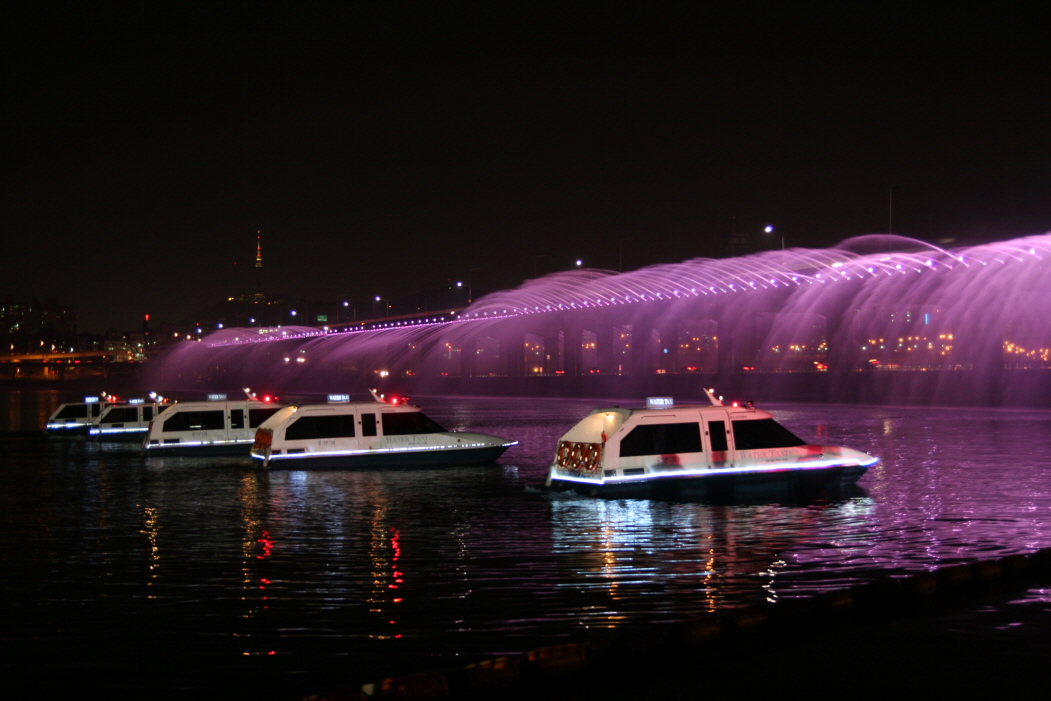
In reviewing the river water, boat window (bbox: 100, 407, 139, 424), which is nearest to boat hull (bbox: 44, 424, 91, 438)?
boat window (bbox: 100, 407, 139, 424)

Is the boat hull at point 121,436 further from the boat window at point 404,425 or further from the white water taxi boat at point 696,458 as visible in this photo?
the white water taxi boat at point 696,458

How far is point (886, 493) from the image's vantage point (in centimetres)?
1838

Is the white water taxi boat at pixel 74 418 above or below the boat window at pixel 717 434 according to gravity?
above

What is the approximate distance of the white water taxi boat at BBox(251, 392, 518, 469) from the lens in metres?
23.3

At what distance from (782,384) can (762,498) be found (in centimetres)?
6814

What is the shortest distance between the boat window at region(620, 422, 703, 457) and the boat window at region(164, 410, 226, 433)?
15.3m

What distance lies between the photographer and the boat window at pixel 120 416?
120ft

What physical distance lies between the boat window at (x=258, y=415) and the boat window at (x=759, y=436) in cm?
1538

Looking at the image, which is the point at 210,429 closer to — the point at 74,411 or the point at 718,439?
the point at 74,411

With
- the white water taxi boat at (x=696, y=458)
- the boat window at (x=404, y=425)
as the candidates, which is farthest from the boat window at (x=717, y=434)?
the boat window at (x=404, y=425)

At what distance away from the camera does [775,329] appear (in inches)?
3541

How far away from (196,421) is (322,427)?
6739 mm

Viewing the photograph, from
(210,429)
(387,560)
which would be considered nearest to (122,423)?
(210,429)

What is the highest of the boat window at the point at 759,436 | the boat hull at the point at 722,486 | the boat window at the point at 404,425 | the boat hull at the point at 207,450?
the boat window at the point at 404,425
